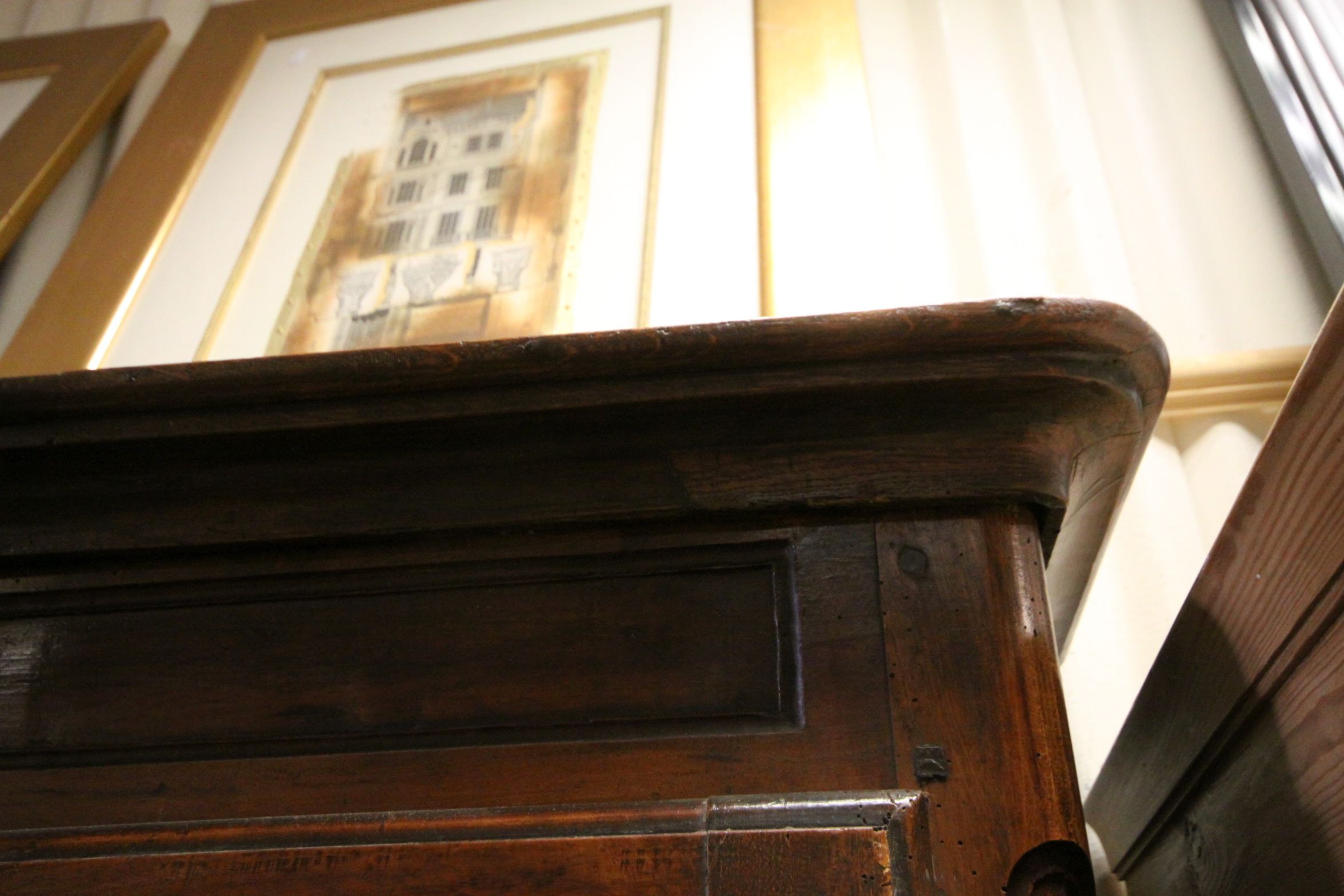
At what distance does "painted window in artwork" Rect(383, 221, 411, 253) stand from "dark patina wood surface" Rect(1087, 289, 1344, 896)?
103cm

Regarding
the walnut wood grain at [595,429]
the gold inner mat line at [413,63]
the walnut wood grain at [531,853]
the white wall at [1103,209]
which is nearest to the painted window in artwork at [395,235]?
the gold inner mat line at [413,63]

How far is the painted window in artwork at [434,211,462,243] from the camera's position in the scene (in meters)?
1.34

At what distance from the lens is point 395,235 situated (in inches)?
53.7

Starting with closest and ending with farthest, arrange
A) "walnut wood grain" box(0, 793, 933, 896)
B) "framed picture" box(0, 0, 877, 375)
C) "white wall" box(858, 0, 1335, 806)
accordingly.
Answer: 1. "walnut wood grain" box(0, 793, 933, 896)
2. "white wall" box(858, 0, 1335, 806)
3. "framed picture" box(0, 0, 877, 375)

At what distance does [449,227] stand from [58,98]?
80 centimetres

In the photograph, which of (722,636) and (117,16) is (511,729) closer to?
(722,636)

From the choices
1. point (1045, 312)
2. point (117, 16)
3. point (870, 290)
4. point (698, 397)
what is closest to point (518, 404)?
point (698, 397)

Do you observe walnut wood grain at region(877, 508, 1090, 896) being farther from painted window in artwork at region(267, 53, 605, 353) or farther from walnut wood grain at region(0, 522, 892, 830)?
painted window in artwork at region(267, 53, 605, 353)

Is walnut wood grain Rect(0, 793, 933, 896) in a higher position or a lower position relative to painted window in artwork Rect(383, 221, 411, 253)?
lower

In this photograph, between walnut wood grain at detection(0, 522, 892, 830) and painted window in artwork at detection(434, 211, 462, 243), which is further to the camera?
painted window in artwork at detection(434, 211, 462, 243)

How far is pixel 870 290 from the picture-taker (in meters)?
1.15

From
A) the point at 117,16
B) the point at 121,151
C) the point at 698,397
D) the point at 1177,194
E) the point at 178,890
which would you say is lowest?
the point at 178,890

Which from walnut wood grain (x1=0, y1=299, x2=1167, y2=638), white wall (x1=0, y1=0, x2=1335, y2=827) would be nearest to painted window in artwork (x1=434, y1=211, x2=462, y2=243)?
white wall (x1=0, y1=0, x2=1335, y2=827)

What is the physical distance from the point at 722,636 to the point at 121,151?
151 cm
